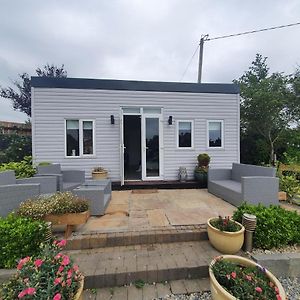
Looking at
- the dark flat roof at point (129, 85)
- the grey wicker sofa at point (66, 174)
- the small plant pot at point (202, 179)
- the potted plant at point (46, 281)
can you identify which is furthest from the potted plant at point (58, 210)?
the dark flat roof at point (129, 85)

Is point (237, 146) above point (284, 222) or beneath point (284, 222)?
above

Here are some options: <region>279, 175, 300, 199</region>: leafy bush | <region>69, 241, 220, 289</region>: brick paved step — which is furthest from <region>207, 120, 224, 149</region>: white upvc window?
<region>69, 241, 220, 289</region>: brick paved step

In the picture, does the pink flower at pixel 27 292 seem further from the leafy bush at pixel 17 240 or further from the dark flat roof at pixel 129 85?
the dark flat roof at pixel 129 85

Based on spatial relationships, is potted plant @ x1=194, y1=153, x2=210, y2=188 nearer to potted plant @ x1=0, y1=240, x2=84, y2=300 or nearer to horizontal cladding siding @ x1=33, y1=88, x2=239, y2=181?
horizontal cladding siding @ x1=33, y1=88, x2=239, y2=181

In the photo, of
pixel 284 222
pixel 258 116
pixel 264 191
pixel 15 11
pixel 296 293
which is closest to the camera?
pixel 296 293

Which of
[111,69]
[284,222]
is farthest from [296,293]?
[111,69]

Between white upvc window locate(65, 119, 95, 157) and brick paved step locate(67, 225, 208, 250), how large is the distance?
12.8 feet

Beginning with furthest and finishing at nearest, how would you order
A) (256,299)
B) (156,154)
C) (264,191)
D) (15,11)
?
(156,154), (15,11), (264,191), (256,299)

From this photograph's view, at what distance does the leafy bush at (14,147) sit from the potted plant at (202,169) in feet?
21.8

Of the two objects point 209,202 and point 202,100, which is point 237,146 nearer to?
point 202,100

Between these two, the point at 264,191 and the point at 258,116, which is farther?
the point at 258,116

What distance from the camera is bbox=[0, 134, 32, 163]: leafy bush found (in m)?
7.32

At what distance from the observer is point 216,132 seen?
22.8 ft

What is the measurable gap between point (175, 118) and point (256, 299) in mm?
5605
